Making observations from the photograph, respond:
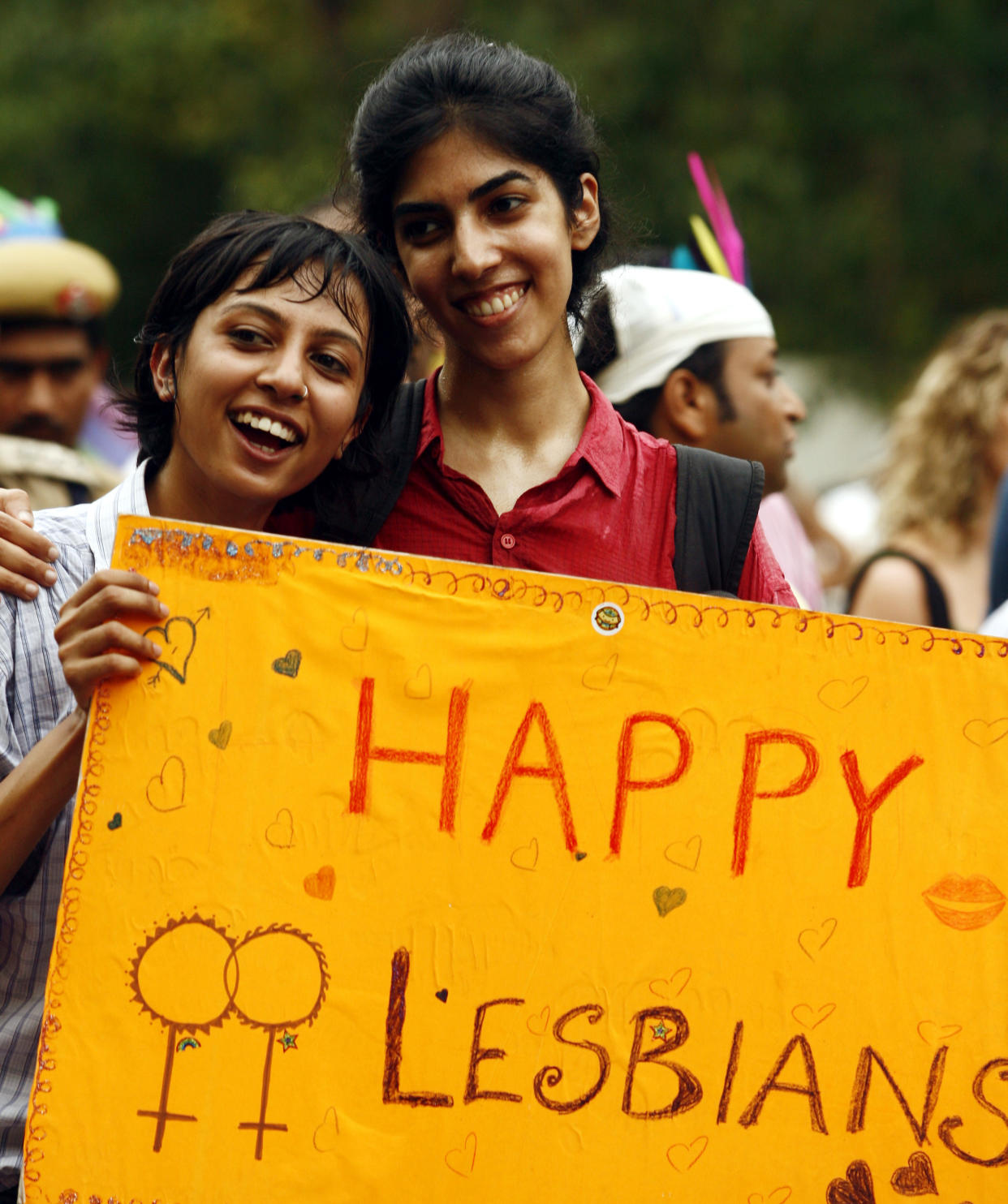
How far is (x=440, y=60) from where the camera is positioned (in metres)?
2.44

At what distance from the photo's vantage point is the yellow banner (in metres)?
2.04

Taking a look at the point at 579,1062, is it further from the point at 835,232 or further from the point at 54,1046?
the point at 835,232

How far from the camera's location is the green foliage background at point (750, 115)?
40.3 ft

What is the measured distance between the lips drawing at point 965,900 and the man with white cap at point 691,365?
4.82 feet

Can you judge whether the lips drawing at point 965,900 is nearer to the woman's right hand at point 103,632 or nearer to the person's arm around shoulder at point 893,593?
the woman's right hand at point 103,632

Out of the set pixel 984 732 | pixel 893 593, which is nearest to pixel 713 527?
pixel 984 732

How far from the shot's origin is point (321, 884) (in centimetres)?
209

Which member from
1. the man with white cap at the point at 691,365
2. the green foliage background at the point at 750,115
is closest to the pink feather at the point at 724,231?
the man with white cap at the point at 691,365

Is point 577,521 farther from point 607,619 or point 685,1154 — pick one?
point 685,1154

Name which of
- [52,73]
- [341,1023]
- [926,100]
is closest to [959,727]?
[341,1023]

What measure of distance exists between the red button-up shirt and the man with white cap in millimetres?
928

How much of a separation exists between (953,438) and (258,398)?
2.81 metres

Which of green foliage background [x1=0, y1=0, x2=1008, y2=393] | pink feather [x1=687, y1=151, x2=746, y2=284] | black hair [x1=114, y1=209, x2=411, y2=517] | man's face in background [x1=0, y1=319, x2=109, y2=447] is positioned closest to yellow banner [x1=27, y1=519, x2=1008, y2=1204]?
black hair [x1=114, y1=209, x2=411, y2=517]

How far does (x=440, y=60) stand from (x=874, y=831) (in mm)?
1346
